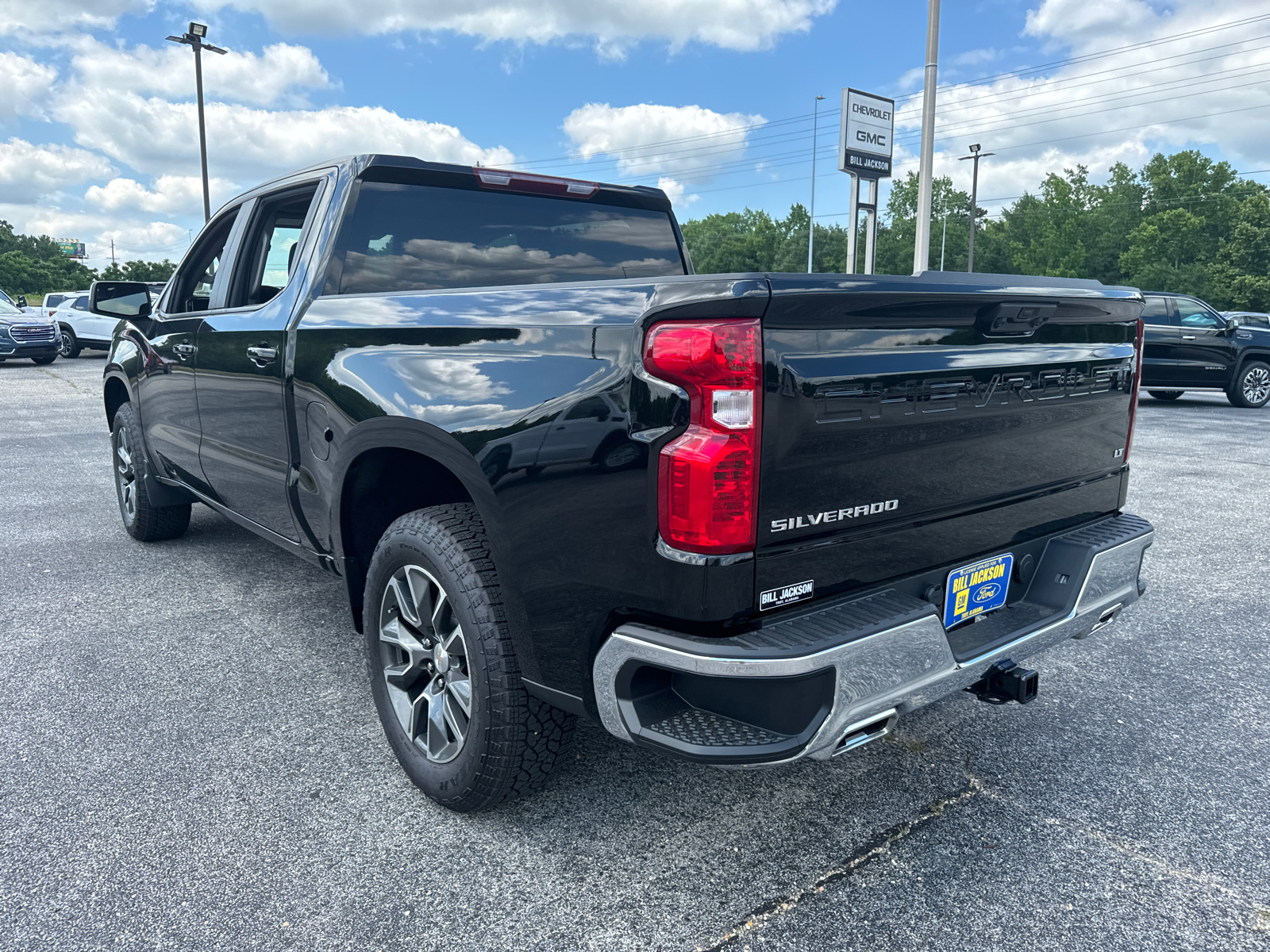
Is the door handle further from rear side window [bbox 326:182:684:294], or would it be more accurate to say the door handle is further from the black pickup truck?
rear side window [bbox 326:182:684:294]

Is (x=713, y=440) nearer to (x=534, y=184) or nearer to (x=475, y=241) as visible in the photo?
(x=475, y=241)

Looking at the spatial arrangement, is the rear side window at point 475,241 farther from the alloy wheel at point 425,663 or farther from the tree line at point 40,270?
the tree line at point 40,270

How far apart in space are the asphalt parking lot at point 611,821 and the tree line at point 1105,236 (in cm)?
4462

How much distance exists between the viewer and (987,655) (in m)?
2.40

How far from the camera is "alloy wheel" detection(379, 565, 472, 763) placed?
2.62 metres

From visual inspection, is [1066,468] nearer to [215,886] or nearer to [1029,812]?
[1029,812]

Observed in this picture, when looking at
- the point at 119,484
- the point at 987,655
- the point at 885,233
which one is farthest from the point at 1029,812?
the point at 885,233

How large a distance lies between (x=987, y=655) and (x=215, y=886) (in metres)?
2.05

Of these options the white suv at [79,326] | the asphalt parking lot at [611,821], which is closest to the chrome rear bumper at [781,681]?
the asphalt parking lot at [611,821]

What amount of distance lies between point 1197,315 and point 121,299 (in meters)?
15.0

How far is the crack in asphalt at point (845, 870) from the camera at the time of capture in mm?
2170

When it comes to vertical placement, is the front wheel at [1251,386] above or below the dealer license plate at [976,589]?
below

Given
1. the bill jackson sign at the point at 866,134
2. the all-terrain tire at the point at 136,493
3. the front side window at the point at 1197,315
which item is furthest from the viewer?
the bill jackson sign at the point at 866,134

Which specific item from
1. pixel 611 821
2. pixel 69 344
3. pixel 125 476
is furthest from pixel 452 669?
pixel 69 344
